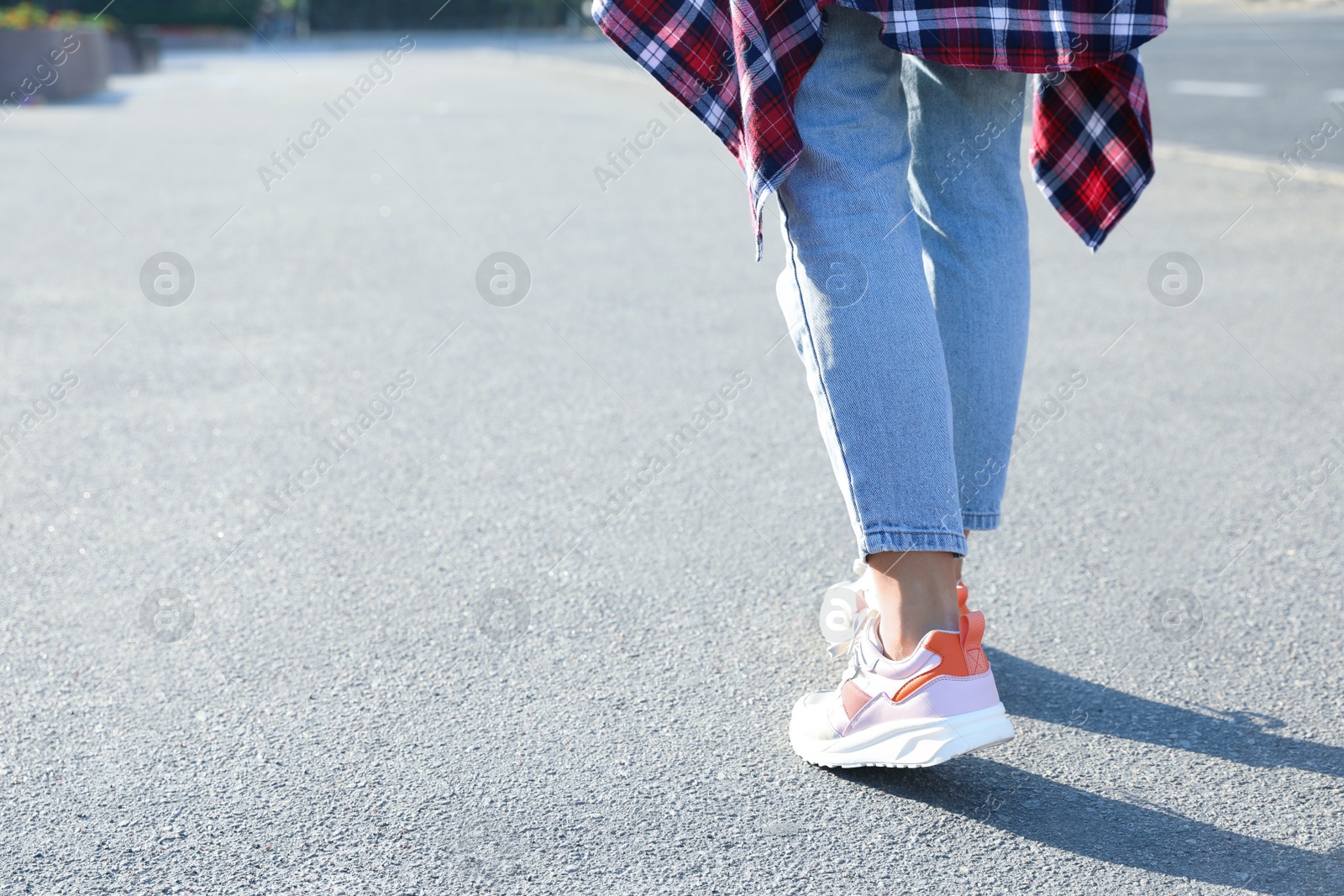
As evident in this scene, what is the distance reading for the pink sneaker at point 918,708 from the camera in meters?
1.62

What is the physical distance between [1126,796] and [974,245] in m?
0.76

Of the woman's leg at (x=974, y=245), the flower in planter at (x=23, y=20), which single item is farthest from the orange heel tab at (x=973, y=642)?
the flower in planter at (x=23, y=20)

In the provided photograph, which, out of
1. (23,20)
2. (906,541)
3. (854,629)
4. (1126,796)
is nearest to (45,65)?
(23,20)

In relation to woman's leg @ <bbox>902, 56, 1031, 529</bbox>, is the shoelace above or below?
below

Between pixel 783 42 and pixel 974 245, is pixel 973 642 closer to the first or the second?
pixel 974 245

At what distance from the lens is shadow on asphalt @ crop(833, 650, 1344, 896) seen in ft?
4.94

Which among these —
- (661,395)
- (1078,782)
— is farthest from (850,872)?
(661,395)

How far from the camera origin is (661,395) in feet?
11.2

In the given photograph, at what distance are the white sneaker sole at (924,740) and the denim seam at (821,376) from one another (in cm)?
25

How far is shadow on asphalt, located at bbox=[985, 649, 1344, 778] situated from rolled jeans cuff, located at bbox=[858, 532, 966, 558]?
40 centimetres

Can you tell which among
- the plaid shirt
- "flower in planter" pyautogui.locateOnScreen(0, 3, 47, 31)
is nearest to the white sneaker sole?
the plaid shirt

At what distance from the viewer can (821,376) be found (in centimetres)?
165

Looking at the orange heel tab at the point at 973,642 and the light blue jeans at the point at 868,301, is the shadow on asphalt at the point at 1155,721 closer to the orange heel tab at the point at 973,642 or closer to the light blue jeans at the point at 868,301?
the orange heel tab at the point at 973,642

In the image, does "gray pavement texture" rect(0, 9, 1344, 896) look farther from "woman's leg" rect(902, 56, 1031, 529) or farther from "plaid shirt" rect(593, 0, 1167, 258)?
"plaid shirt" rect(593, 0, 1167, 258)
